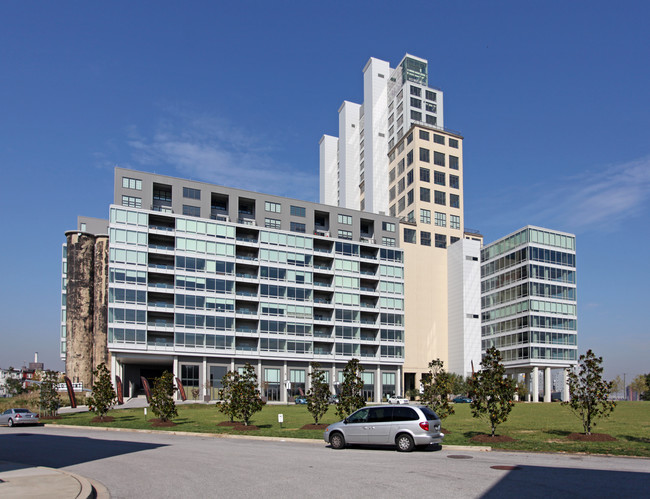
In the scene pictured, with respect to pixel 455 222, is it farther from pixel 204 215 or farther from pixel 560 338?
pixel 204 215

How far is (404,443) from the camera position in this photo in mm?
22406

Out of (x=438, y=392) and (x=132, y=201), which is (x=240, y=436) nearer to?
(x=438, y=392)

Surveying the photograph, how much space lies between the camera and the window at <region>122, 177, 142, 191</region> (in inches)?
3544

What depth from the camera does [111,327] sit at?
3287 inches

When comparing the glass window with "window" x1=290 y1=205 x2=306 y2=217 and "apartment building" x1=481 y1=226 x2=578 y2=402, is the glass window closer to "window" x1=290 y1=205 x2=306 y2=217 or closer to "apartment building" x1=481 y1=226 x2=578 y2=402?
"window" x1=290 y1=205 x2=306 y2=217

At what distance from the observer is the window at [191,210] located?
93.8m

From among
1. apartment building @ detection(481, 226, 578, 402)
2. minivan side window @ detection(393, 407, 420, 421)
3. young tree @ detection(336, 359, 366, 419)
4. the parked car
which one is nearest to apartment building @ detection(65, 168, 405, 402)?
apartment building @ detection(481, 226, 578, 402)

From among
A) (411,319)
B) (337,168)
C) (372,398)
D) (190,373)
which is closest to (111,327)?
(190,373)

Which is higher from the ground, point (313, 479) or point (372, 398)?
point (313, 479)

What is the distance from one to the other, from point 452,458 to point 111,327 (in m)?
72.5

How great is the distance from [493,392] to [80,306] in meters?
82.5

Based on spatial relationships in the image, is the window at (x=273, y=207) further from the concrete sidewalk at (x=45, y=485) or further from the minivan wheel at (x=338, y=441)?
the concrete sidewalk at (x=45, y=485)

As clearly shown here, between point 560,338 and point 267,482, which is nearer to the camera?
point 267,482

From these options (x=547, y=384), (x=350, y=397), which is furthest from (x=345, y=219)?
(x=350, y=397)
